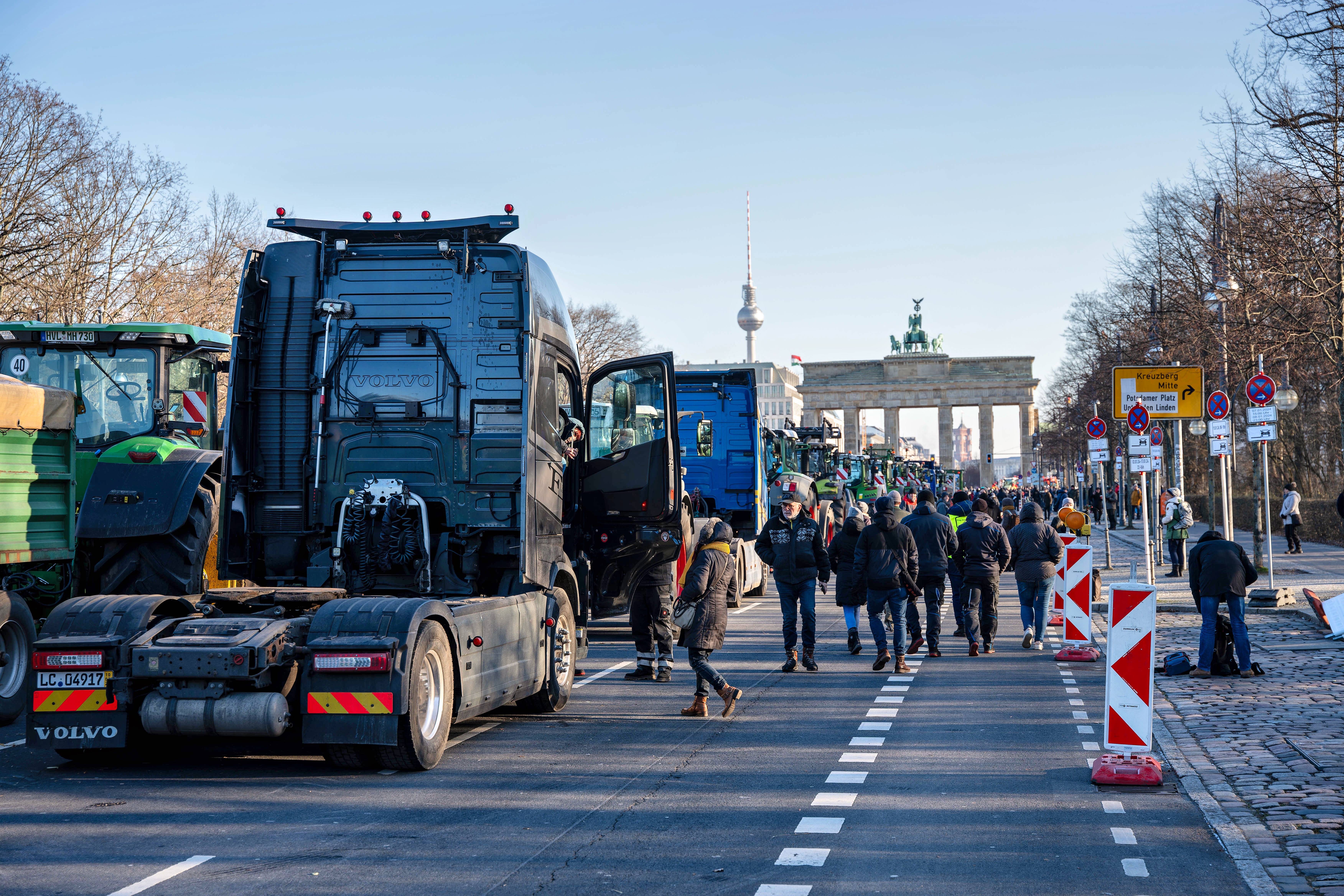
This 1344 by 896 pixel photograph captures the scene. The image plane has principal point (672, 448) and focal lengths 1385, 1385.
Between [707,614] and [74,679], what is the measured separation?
203 inches

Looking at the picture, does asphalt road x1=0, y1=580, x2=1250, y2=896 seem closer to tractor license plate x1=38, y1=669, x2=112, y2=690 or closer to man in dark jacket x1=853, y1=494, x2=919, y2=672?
tractor license plate x1=38, y1=669, x2=112, y2=690

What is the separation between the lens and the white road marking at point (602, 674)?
13797 millimetres

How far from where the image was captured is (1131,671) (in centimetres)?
889

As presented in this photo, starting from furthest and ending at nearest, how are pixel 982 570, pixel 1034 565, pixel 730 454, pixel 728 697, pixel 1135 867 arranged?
pixel 730 454
pixel 1034 565
pixel 982 570
pixel 728 697
pixel 1135 867

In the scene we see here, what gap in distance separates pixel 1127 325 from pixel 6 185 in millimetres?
34974

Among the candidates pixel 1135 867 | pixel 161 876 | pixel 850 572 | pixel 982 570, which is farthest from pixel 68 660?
pixel 982 570

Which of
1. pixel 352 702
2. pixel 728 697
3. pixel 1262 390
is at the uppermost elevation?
pixel 1262 390

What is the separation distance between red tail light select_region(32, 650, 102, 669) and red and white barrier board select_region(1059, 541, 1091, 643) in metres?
11.2

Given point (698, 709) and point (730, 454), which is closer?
point (698, 709)

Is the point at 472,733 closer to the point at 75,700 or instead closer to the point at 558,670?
the point at 558,670

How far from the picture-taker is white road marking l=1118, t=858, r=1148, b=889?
6.56 meters

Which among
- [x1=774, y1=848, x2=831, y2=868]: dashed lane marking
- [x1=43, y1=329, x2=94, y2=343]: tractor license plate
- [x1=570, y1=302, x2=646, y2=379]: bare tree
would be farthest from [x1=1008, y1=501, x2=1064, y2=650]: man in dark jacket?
[x1=570, y1=302, x2=646, y2=379]: bare tree

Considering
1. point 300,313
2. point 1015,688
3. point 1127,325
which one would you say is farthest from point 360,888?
point 1127,325

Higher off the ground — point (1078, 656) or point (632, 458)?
point (632, 458)
